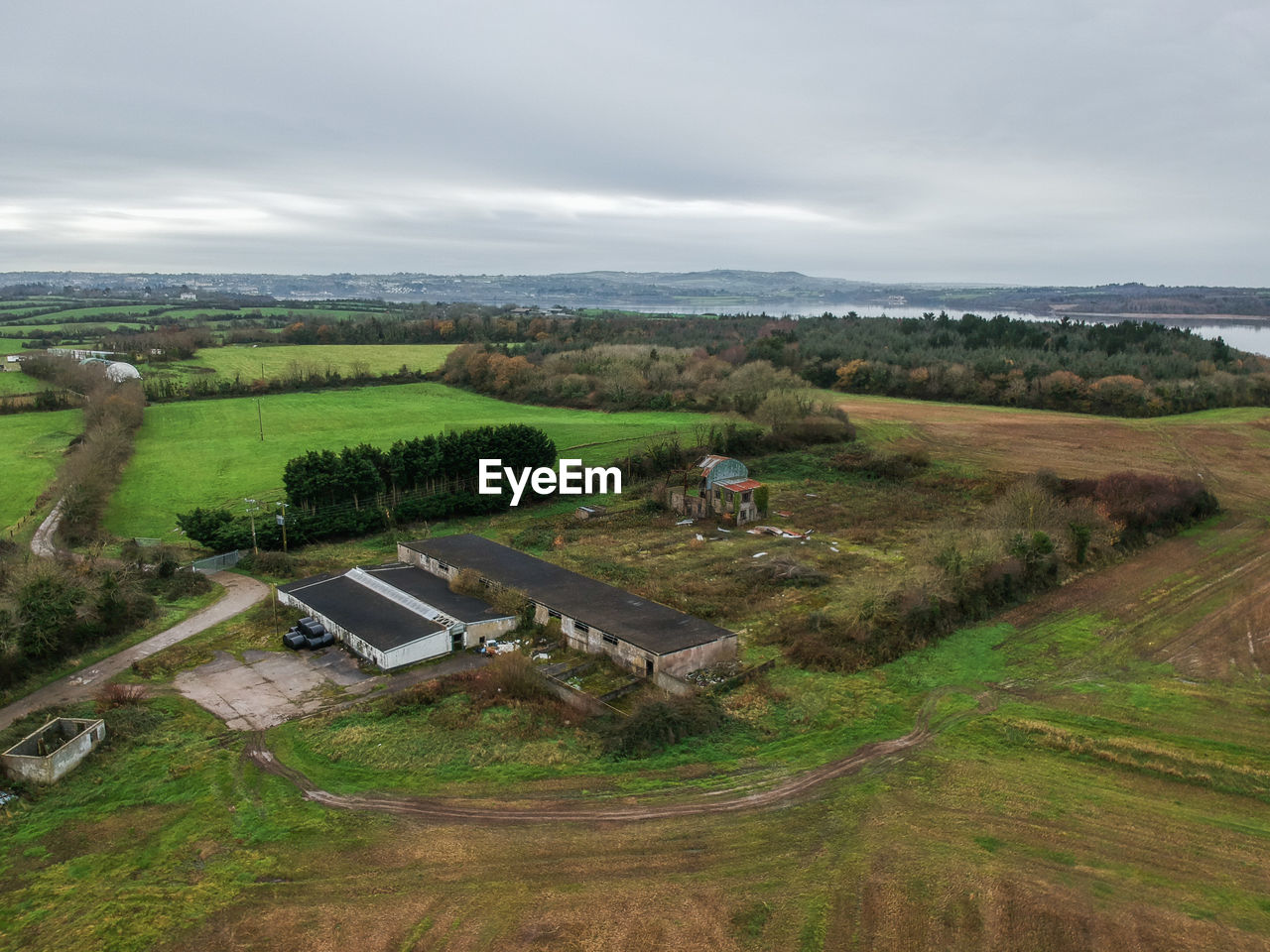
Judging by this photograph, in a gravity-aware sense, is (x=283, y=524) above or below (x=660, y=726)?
above

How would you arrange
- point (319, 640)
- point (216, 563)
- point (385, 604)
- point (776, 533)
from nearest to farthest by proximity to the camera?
point (319, 640), point (385, 604), point (216, 563), point (776, 533)

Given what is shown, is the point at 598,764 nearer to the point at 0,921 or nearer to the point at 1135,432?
the point at 0,921

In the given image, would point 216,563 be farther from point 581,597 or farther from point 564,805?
point 564,805

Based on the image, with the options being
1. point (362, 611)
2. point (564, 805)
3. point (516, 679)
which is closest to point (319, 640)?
point (362, 611)

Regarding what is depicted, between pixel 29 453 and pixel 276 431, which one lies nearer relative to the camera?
pixel 29 453

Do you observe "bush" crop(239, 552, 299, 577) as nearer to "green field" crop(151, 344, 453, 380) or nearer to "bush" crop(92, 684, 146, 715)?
"bush" crop(92, 684, 146, 715)

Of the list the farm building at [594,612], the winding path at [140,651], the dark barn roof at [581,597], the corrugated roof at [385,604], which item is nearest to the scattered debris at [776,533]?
the farm building at [594,612]

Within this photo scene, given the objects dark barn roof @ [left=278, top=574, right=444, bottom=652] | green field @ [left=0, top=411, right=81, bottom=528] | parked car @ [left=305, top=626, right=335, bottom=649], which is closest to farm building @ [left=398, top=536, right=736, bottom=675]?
dark barn roof @ [left=278, top=574, right=444, bottom=652]
